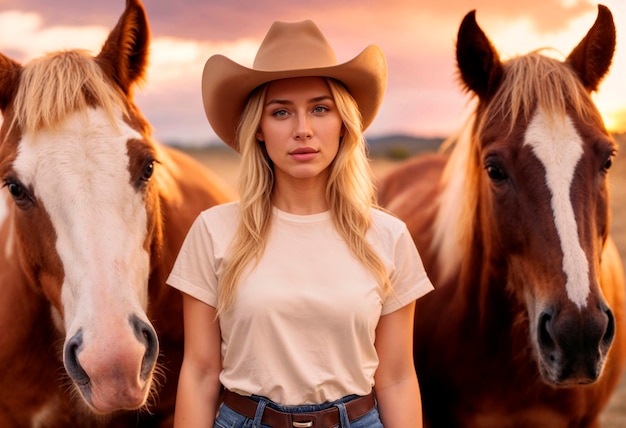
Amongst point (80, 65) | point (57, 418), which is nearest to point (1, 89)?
point (80, 65)

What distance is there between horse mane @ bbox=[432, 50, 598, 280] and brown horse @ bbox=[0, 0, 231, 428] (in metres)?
1.47

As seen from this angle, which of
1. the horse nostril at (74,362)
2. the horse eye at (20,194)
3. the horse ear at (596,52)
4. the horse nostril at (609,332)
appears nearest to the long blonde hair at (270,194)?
the horse nostril at (74,362)

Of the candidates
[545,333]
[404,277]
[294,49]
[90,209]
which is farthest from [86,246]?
[545,333]

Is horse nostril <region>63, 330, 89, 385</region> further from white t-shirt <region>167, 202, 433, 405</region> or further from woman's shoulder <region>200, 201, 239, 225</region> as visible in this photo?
woman's shoulder <region>200, 201, 239, 225</region>

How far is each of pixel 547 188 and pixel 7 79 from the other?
238cm

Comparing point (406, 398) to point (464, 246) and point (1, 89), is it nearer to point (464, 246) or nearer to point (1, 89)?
point (464, 246)

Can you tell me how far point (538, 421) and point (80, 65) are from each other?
276 centimetres

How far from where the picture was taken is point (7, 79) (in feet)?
10.3

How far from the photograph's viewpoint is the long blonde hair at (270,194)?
2.70 m

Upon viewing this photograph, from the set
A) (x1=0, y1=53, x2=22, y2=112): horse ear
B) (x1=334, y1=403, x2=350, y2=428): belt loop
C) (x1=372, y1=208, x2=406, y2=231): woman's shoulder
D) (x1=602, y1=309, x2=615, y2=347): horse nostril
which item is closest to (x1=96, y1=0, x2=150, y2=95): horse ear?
(x1=0, y1=53, x2=22, y2=112): horse ear

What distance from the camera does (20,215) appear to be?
2984 mm

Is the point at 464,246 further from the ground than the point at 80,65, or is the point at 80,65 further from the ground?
the point at 80,65

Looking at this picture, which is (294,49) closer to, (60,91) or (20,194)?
(60,91)

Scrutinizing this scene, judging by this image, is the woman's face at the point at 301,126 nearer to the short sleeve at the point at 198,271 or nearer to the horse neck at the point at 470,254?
the short sleeve at the point at 198,271
